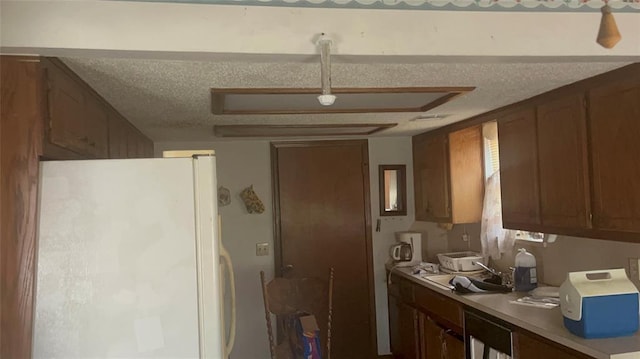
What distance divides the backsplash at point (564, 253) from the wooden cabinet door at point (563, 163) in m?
0.29

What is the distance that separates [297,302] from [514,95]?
6.44ft

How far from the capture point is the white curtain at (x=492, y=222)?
3682 mm

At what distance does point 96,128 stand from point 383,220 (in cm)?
282

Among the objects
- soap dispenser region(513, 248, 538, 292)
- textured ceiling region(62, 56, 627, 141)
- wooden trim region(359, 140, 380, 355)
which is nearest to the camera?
textured ceiling region(62, 56, 627, 141)

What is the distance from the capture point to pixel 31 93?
1622 millimetres

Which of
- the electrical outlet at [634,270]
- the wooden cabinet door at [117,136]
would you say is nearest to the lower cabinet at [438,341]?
the electrical outlet at [634,270]

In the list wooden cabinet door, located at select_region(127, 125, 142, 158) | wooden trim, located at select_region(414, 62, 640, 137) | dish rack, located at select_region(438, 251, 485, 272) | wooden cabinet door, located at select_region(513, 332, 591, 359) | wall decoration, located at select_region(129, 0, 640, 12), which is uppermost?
wall decoration, located at select_region(129, 0, 640, 12)

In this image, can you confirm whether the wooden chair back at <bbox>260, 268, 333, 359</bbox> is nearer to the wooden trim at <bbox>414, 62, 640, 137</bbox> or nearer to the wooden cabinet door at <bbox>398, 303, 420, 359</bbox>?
the wooden cabinet door at <bbox>398, 303, 420, 359</bbox>

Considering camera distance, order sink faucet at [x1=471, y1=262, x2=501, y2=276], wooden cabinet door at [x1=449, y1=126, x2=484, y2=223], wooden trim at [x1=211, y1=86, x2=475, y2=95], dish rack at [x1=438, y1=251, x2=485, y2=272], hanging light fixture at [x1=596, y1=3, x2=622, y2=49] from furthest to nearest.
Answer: wooden cabinet door at [x1=449, y1=126, x2=484, y2=223] → dish rack at [x1=438, y1=251, x2=485, y2=272] → sink faucet at [x1=471, y1=262, x2=501, y2=276] → wooden trim at [x1=211, y1=86, x2=475, y2=95] → hanging light fixture at [x1=596, y1=3, x2=622, y2=49]

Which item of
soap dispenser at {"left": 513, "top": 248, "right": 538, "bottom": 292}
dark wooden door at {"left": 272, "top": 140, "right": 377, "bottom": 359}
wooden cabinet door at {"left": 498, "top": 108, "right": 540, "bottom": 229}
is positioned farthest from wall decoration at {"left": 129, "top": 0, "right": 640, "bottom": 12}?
dark wooden door at {"left": 272, "top": 140, "right": 377, "bottom": 359}

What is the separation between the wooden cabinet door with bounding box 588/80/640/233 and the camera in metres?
2.20

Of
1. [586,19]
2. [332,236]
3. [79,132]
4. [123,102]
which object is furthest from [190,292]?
[332,236]

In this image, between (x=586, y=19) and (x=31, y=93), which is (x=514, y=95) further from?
(x=31, y=93)

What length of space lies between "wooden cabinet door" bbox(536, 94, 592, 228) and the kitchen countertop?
1.60 ft
